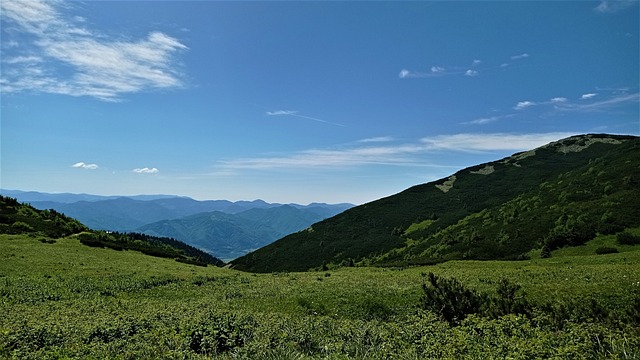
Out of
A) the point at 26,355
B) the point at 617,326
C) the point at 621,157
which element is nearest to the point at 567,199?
the point at 621,157

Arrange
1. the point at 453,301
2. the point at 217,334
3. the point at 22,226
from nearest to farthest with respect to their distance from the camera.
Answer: the point at 217,334
the point at 453,301
the point at 22,226

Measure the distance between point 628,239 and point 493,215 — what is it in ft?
160

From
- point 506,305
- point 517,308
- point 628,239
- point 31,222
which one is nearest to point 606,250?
point 628,239

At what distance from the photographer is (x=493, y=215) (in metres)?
95.8

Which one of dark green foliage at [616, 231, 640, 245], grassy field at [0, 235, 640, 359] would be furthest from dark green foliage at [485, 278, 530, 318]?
dark green foliage at [616, 231, 640, 245]

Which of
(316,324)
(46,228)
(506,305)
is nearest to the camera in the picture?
(316,324)

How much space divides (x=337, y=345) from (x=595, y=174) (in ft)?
328

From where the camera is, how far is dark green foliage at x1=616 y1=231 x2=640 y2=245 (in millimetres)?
46700

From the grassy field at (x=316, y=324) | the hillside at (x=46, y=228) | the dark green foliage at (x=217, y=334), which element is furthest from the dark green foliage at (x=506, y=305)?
the hillside at (x=46, y=228)

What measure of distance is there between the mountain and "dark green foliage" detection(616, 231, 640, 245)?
4.13 meters

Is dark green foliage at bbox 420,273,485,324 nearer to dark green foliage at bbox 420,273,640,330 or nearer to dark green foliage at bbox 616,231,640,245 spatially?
dark green foliage at bbox 420,273,640,330

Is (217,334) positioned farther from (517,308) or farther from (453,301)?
(517,308)

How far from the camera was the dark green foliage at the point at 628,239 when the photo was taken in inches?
1839

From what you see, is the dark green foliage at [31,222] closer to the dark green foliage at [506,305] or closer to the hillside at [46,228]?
the hillside at [46,228]
